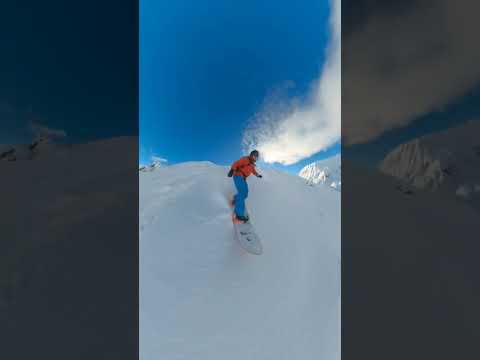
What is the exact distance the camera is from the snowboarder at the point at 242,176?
3.33 m

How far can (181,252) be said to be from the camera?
266cm

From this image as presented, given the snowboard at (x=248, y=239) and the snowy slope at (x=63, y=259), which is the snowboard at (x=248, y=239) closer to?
the snowboard at (x=248, y=239)

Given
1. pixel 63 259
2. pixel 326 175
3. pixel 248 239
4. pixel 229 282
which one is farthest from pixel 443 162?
pixel 326 175

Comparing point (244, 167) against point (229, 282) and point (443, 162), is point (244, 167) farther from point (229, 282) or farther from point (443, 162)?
point (443, 162)

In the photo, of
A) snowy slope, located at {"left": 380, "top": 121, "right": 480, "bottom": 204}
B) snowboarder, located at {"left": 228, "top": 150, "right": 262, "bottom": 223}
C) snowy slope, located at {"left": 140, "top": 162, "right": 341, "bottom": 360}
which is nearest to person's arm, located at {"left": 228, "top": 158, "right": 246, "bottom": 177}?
snowboarder, located at {"left": 228, "top": 150, "right": 262, "bottom": 223}

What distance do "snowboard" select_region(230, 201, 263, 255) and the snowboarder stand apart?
226 millimetres

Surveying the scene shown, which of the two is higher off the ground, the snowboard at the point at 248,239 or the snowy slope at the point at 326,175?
the snowy slope at the point at 326,175

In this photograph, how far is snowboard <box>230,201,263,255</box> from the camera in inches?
110

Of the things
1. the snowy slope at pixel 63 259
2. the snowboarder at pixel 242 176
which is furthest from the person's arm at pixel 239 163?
the snowy slope at pixel 63 259

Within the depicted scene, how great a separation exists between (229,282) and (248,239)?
Result: 2.38ft

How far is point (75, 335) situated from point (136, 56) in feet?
16.2

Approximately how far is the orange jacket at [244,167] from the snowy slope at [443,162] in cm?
253

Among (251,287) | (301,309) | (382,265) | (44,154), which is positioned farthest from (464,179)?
(44,154)

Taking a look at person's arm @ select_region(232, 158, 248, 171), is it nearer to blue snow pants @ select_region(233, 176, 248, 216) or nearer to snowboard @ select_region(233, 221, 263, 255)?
blue snow pants @ select_region(233, 176, 248, 216)
